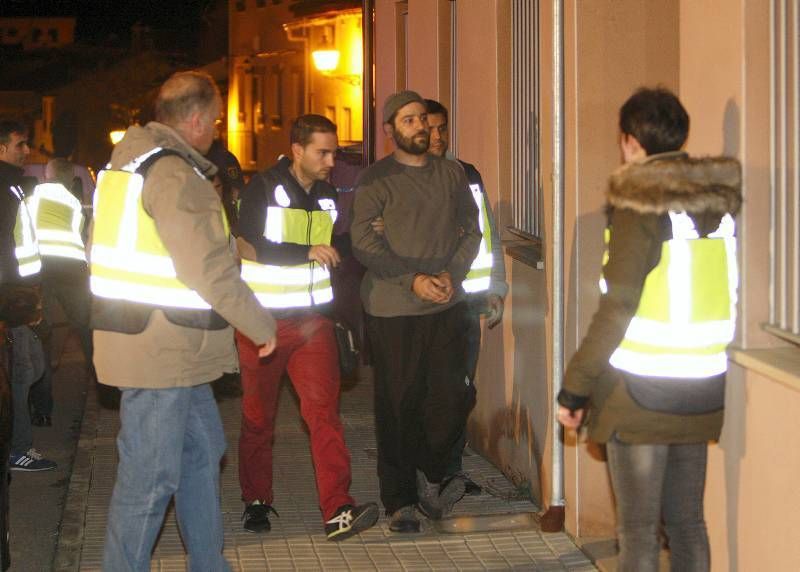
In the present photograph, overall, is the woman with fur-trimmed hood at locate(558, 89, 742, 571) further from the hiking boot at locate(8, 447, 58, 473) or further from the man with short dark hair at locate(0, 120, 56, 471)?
the hiking boot at locate(8, 447, 58, 473)

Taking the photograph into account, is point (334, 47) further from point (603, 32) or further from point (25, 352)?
point (603, 32)

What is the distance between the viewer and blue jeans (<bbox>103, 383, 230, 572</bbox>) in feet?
17.6

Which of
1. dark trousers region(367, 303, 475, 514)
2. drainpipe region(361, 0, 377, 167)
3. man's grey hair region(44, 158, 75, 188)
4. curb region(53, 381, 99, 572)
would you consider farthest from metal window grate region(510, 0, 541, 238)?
drainpipe region(361, 0, 377, 167)

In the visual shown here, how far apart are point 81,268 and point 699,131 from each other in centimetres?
610

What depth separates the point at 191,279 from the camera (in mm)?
5160

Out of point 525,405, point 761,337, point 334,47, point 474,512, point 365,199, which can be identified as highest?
point 334,47

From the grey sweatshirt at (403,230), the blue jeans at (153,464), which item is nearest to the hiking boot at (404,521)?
the grey sweatshirt at (403,230)

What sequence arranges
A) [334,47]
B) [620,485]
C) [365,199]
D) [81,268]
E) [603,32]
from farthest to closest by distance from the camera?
[334,47] → [81,268] → [365,199] → [603,32] → [620,485]

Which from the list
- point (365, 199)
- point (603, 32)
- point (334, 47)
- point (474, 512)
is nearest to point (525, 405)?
point (474, 512)

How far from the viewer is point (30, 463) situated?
352 inches

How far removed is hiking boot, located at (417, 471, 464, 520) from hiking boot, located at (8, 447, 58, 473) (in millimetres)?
2751

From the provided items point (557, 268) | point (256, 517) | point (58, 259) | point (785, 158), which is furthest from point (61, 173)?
point (785, 158)

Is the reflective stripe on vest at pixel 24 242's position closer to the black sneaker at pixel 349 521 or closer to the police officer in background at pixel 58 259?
the police officer in background at pixel 58 259

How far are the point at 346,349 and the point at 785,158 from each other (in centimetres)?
265
